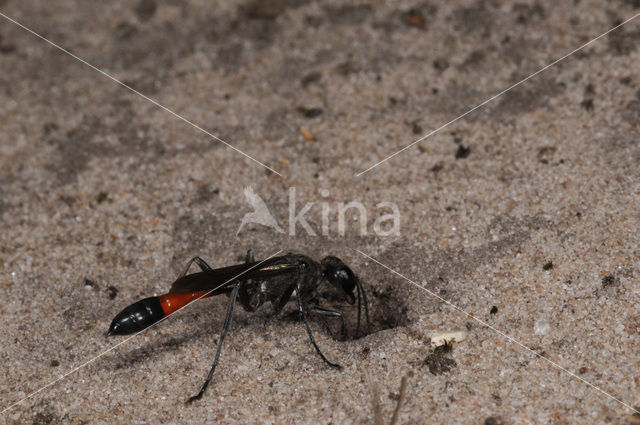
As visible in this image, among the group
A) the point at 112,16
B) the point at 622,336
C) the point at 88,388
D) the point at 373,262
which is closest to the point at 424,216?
the point at 373,262

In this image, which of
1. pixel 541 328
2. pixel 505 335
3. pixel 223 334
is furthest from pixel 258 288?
pixel 541 328

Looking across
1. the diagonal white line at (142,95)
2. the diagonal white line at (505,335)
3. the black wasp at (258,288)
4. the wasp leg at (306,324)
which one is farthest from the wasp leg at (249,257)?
the diagonal white line at (142,95)

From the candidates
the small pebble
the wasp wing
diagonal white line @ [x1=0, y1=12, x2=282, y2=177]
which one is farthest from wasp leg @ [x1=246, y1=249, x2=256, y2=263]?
the small pebble

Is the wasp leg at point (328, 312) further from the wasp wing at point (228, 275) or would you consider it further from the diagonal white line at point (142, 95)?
the diagonal white line at point (142, 95)

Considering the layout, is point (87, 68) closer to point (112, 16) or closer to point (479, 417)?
point (112, 16)

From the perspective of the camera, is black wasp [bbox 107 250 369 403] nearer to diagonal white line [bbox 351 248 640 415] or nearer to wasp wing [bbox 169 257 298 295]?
wasp wing [bbox 169 257 298 295]

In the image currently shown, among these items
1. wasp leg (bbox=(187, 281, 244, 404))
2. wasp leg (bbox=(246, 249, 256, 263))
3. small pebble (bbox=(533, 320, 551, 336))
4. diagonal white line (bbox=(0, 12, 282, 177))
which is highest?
diagonal white line (bbox=(0, 12, 282, 177))
